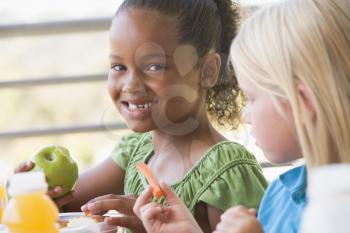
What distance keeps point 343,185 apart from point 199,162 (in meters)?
1.12

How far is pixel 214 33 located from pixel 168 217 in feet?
1.99

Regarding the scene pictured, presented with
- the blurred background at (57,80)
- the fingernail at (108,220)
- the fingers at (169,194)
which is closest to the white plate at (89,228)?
the fingernail at (108,220)

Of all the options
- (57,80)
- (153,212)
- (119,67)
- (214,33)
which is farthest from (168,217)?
(57,80)

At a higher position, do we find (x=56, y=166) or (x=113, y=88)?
(x=113, y=88)

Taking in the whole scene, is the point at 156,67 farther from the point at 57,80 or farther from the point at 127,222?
the point at 57,80

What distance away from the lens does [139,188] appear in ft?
5.63

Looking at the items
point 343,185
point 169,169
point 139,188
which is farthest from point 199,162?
point 343,185

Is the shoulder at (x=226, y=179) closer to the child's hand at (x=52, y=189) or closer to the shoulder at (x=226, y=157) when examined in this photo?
the shoulder at (x=226, y=157)

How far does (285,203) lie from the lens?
3.97 feet

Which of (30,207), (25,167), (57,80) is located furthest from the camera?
(57,80)

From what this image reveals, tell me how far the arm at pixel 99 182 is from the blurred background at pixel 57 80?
100cm

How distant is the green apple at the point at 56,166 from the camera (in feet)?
4.80

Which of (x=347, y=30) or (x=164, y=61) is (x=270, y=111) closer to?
(x=347, y=30)

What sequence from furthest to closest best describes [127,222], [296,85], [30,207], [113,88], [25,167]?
[113,88] → [25,167] → [127,222] → [296,85] → [30,207]
